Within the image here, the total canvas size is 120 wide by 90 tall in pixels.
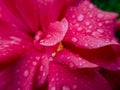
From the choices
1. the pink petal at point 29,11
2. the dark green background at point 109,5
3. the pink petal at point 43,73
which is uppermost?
the pink petal at point 29,11

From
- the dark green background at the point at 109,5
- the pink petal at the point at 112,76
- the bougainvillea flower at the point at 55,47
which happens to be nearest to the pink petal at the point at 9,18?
the bougainvillea flower at the point at 55,47

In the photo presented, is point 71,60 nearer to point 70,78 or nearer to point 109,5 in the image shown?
point 70,78

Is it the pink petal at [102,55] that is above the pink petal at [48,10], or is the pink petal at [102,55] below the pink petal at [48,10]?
below

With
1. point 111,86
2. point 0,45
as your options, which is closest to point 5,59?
point 0,45

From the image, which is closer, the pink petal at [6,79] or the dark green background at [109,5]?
the pink petal at [6,79]

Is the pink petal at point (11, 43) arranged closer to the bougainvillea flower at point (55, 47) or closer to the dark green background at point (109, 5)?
the bougainvillea flower at point (55, 47)
